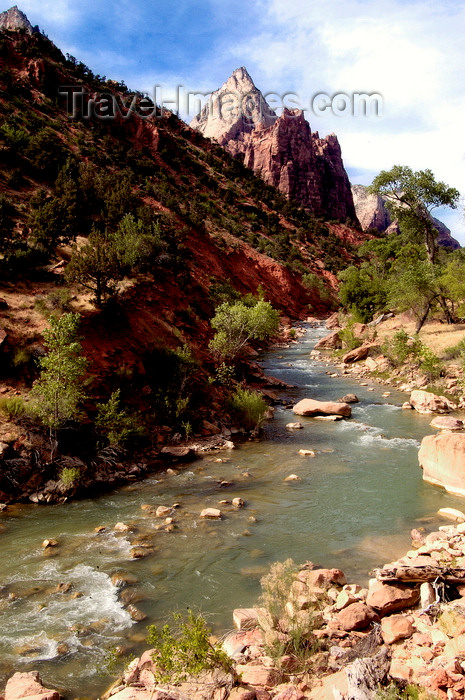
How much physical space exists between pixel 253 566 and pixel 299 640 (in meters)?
3.13

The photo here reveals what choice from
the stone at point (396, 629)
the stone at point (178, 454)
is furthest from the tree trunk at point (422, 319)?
the stone at point (396, 629)

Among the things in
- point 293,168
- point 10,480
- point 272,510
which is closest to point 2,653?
point 10,480

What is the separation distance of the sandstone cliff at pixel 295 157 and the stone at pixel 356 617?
106 meters

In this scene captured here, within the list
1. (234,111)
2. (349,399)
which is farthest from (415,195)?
(234,111)

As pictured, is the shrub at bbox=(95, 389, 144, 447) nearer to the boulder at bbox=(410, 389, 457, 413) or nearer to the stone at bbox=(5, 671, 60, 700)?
the stone at bbox=(5, 671, 60, 700)

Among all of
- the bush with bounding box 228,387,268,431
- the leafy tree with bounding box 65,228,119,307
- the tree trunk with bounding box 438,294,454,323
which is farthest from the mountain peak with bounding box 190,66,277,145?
the bush with bounding box 228,387,268,431

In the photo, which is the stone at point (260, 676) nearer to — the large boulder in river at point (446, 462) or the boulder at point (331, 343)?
the large boulder in river at point (446, 462)

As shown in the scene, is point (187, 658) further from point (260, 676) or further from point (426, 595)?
point (426, 595)

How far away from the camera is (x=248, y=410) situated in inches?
719

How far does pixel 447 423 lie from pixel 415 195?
86.1 ft

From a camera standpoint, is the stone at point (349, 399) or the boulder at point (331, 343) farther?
the boulder at point (331, 343)

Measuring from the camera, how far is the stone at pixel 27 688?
552 centimetres

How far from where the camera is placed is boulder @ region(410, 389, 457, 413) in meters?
19.9

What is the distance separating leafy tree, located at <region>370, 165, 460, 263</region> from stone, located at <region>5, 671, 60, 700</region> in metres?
36.9
